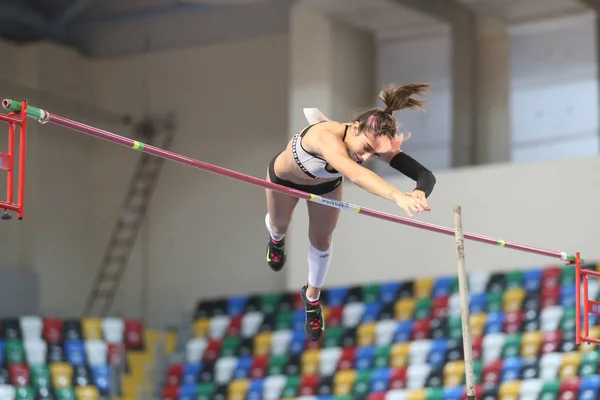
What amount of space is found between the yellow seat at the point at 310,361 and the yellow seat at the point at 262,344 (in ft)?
1.32

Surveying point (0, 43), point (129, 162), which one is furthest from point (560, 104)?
point (0, 43)

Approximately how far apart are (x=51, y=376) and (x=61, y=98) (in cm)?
380

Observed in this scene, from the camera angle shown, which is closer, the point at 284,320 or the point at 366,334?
the point at 366,334

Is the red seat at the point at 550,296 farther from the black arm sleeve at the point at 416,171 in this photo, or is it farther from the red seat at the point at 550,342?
the black arm sleeve at the point at 416,171

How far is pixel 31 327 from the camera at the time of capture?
35.2ft

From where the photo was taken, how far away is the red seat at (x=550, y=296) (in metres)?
10.2

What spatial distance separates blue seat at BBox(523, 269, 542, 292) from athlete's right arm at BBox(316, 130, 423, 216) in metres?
5.33

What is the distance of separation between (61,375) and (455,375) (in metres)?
3.42

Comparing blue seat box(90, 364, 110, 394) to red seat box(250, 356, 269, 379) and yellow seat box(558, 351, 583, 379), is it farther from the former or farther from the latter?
yellow seat box(558, 351, 583, 379)

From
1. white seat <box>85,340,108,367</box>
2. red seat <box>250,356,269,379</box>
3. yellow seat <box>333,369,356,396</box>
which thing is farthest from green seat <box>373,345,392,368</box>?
white seat <box>85,340,108,367</box>

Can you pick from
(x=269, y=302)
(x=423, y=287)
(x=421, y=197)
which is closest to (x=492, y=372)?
(x=423, y=287)

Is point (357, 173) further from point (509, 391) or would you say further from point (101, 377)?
point (101, 377)

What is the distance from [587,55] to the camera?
11.4m

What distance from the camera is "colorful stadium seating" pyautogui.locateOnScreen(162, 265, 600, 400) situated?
32.3 feet
